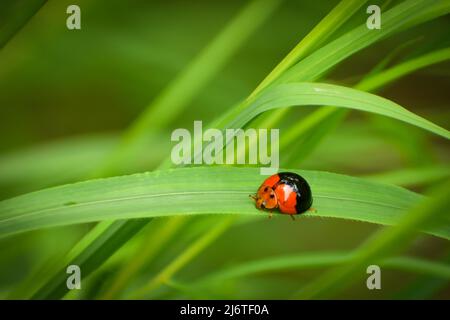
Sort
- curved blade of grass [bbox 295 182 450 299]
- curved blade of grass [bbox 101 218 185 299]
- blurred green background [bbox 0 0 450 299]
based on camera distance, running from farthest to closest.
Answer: blurred green background [bbox 0 0 450 299] → curved blade of grass [bbox 101 218 185 299] → curved blade of grass [bbox 295 182 450 299]

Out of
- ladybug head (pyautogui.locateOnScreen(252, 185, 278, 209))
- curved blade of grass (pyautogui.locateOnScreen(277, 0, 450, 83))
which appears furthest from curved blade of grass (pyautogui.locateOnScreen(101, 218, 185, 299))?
curved blade of grass (pyautogui.locateOnScreen(277, 0, 450, 83))

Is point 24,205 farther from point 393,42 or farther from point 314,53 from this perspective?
point 393,42

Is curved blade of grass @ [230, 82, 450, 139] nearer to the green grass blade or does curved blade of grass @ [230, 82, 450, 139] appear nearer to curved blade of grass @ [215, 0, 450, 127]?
curved blade of grass @ [215, 0, 450, 127]

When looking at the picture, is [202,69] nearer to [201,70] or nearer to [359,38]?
[201,70]

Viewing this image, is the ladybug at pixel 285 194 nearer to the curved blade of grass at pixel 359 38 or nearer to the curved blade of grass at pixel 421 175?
the curved blade of grass at pixel 359 38

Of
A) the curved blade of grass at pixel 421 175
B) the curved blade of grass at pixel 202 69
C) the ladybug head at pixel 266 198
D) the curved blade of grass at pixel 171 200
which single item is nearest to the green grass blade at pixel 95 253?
the curved blade of grass at pixel 171 200

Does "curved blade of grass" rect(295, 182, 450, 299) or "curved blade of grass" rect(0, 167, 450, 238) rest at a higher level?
"curved blade of grass" rect(0, 167, 450, 238)

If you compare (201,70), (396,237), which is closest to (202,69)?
(201,70)
